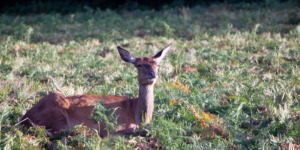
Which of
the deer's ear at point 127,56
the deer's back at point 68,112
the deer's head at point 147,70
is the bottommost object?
the deer's back at point 68,112

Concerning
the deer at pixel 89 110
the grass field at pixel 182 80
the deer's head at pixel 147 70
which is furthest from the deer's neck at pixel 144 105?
the grass field at pixel 182 80

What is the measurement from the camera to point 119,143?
4297 millimetres

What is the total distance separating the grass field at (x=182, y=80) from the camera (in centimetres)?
446

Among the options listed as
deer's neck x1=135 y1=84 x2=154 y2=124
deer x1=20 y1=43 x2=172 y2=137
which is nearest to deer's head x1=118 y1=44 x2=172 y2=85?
deer x1=20 y1=43 x2=172 y2=137

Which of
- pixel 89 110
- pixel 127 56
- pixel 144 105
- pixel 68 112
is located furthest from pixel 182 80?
pixel 68 112

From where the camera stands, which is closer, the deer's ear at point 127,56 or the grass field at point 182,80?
the grass field at point 182,80

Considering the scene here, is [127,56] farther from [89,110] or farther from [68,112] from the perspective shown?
[68,112]

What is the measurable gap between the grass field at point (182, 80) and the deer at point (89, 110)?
0.19m

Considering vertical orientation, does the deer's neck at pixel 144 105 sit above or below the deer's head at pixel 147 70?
below

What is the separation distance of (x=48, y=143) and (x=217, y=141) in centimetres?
226

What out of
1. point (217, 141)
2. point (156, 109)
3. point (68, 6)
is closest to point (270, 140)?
point (217, 141)

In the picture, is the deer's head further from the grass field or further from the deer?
the grass field

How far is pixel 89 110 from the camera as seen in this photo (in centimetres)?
498

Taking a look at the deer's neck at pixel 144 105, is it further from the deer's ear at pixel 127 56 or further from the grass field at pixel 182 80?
the deer's ear at pixel 127 56
